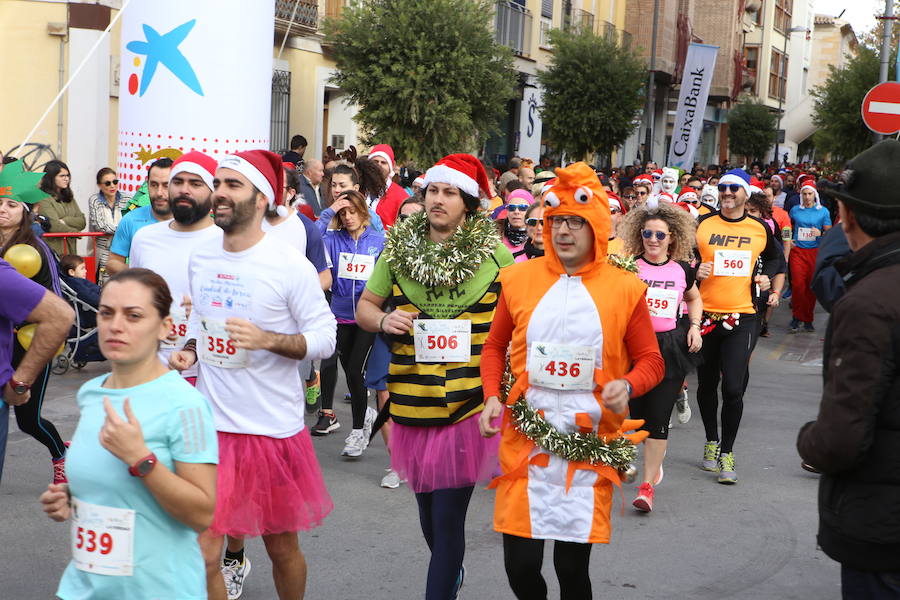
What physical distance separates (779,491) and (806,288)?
9664mm

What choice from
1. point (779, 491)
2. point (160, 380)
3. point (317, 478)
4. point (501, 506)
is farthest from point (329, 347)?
point (779, 491)

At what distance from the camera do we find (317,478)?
183 inches

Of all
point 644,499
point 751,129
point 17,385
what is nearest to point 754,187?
point 644,499

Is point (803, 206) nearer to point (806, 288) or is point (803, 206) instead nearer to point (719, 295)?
point (806, 288)

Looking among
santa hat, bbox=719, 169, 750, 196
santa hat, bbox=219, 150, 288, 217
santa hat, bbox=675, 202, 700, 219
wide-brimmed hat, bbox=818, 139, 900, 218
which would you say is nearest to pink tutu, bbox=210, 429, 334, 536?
santa hat, bbox=219, 150, 288, 217

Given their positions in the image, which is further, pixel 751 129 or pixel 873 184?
pixel 751 129

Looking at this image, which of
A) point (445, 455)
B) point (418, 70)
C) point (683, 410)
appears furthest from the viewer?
point (418, 70)

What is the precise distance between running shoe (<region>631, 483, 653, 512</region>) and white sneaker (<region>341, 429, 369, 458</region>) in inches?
78.2

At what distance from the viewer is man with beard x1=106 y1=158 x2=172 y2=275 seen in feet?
19.8

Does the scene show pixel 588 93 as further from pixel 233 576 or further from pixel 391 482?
pixel 233 576

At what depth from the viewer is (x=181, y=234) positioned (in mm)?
5254

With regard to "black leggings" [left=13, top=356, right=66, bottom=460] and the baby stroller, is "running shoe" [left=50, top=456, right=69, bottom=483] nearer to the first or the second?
"black leggings" [left=13, top=356, right=66, bottom=460]

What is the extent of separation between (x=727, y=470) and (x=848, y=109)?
88.0ft

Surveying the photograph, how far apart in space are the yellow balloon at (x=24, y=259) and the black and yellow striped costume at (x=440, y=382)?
1.84 meters
